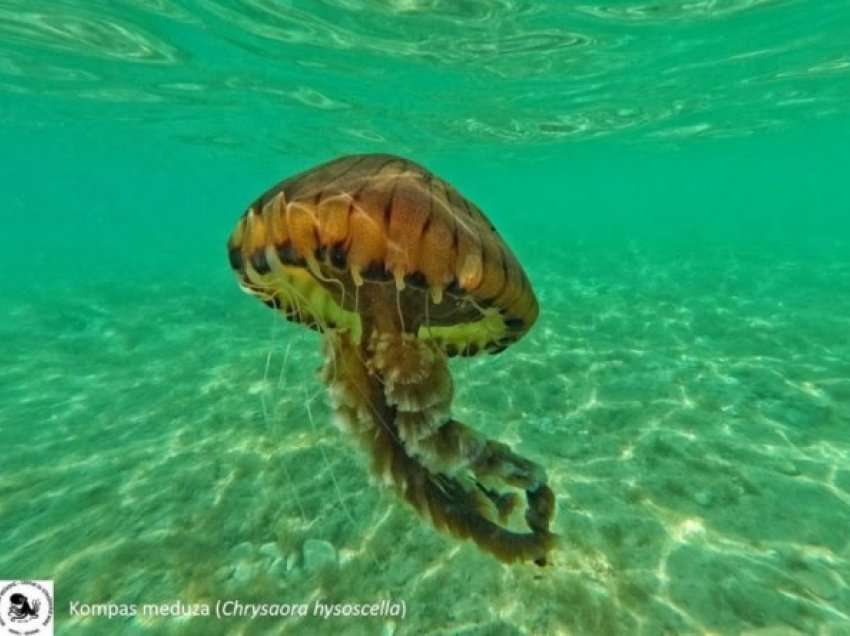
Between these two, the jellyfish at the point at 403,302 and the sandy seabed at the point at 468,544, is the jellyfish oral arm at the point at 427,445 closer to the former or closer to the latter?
the jellyfish at the point at 403,302

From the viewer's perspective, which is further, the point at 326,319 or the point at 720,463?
the point at 720,463

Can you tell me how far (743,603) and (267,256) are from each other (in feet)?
14.1

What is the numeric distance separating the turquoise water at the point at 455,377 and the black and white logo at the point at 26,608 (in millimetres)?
180

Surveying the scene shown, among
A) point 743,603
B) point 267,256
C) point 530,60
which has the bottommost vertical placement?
point 743,603

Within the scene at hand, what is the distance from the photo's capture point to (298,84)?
18.3m

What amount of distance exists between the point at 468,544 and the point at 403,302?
2918 millimetres

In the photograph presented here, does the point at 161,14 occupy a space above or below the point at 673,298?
above

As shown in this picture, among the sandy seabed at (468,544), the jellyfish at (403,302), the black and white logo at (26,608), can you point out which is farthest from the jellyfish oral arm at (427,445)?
the black and white logo at (26,608)

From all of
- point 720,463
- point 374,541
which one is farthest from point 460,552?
point 720,463

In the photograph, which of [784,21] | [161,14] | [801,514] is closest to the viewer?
[801,514]

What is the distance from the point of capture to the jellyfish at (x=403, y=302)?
1934mm

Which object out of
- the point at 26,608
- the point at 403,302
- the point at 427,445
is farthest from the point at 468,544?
the point at 26,608

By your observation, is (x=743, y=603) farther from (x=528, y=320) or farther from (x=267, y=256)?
(x=267, y=256)

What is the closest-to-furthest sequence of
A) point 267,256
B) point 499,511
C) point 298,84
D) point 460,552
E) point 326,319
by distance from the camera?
point 267,256, point 499,511, point 326,319, point 460,552, point 298,84
